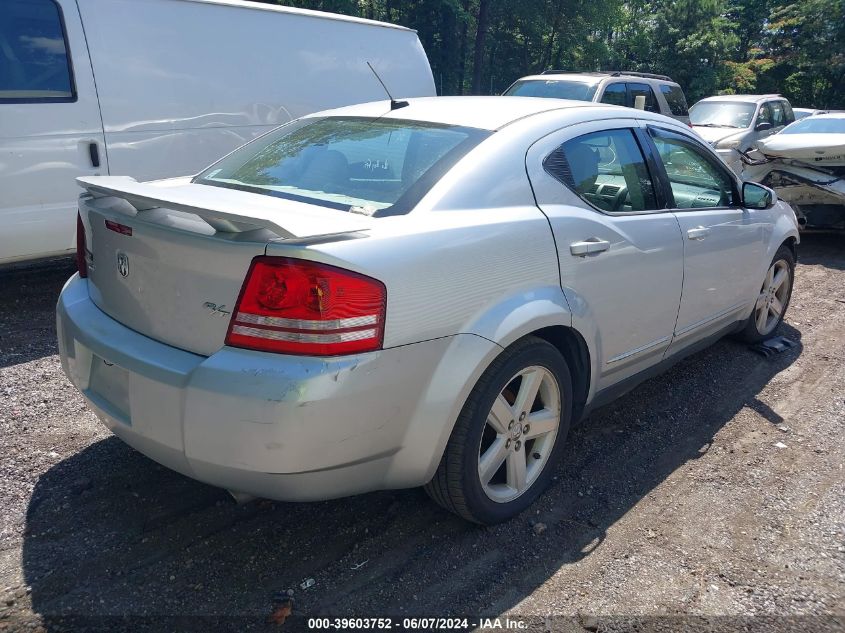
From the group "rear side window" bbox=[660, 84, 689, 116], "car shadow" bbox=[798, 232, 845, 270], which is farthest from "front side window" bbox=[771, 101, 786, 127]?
"car shadow" bbox=[798, 232, 845, 270]

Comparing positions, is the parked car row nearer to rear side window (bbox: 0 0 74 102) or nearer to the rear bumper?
the rear bumper

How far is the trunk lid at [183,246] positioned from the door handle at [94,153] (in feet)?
8.74

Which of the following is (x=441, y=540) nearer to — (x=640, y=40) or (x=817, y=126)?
(x=817, y=126)

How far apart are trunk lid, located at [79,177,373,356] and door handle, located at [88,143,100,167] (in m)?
2.66

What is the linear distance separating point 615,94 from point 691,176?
639 centimetres

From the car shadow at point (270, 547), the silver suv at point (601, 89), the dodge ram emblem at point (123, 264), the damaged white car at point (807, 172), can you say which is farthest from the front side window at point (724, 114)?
the dodge ram emblem at point (123, 264)

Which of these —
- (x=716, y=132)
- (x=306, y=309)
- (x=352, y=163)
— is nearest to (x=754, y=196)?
(x=352, y=163)

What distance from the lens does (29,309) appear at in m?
5.11

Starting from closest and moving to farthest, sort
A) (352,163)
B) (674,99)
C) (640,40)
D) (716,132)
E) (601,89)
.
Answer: (352,163)
(601,89)
(674,99)
(716,132)
(640,40)

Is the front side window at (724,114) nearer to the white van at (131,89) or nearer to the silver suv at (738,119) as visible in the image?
the silver suv at (738,119)

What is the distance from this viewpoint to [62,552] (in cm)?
257

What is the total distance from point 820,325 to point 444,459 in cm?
447

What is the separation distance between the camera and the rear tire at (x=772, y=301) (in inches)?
191

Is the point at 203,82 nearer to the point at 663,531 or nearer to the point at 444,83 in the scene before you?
the point at 663,531
